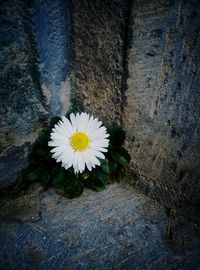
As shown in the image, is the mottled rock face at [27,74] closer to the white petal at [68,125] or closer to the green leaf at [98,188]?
the white petal at [68,125]

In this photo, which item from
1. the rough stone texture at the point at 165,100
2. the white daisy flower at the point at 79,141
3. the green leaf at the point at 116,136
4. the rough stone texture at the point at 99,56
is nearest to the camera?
the rough stone texture at the point at 165,100

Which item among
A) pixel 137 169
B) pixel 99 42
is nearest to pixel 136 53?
pixel 99 42

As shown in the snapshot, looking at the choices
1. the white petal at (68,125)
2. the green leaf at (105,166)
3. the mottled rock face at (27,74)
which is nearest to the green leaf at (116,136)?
the green leaf at (105,166)

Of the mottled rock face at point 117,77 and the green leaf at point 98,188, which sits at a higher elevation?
the mottled rock face at point 117,77

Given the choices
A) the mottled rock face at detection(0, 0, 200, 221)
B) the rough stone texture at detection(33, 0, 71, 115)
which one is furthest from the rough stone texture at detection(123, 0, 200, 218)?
the rough stone texture at detection(33, 0, 71, 115)

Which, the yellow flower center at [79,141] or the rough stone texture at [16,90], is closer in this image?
the rough stone texture at [16,90]
